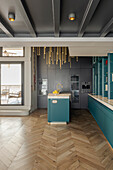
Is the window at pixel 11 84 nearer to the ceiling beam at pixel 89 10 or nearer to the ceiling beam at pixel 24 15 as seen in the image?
the ceiling beam at pixel 24 15

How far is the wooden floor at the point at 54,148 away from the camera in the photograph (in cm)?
262

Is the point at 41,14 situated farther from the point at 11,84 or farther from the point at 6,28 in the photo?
the point at 11,84

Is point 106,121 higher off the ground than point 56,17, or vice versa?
point 56,17

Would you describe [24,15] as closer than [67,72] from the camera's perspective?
Yes

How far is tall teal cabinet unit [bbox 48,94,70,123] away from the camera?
5.22 metres

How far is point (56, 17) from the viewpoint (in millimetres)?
2367

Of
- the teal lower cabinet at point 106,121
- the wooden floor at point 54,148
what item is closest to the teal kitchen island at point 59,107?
the wooden floor at point 54,148

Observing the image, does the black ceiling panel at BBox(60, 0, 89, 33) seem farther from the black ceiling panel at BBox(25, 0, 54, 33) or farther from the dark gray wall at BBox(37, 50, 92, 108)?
the dark gray wall at BBox(37, 50, 92, 108)

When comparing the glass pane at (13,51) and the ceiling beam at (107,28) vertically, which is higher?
the glass pane at (13,51)

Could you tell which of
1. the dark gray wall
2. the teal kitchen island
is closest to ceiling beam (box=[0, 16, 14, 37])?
the teal kitchen island

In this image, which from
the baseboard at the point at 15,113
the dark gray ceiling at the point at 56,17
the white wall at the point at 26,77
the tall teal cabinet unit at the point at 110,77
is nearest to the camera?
the dark gray ceiling at the point at 56,17

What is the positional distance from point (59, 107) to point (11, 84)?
332 cm

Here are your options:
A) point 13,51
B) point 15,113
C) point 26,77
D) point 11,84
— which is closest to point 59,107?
point 15,113

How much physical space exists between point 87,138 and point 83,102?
4.52 m
